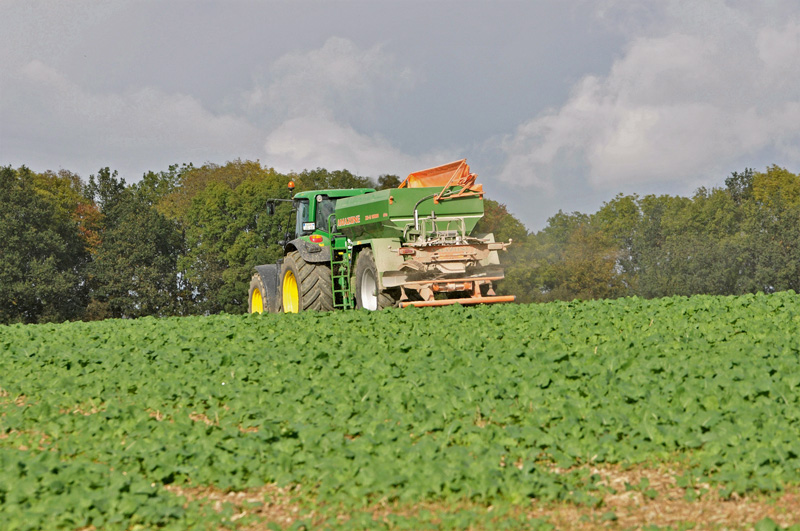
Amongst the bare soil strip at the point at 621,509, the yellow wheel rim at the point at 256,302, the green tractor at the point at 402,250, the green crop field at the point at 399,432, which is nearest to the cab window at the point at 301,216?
the green tractor at the point at 402,250

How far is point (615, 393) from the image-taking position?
24.7ft

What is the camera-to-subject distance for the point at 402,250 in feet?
52.3

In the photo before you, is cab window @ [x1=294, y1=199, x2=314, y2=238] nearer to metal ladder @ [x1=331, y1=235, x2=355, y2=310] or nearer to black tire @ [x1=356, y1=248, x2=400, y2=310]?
metal ladder @ [x1=331, y1=235, x2=355, y2=310]

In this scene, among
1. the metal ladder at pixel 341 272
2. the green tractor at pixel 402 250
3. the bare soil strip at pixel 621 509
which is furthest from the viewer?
the metal ladder at pixel 341 272

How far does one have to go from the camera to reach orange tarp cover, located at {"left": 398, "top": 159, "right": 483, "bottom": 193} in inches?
675

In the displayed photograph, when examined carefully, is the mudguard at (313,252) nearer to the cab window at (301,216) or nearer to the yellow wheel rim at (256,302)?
the cab window at (301,216)

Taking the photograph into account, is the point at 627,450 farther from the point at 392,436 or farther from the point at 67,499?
the point at 67,499

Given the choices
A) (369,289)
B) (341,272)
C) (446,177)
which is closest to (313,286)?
(341,272)

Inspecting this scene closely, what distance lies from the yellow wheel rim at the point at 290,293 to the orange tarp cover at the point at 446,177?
3.91 metres

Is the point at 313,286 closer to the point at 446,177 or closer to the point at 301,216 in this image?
the point at 301,216

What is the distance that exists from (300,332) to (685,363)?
638 centimetres

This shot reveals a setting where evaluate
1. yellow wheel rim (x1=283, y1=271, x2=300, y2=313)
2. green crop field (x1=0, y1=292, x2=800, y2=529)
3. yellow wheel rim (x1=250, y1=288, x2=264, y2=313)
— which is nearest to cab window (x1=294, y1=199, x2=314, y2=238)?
yellow wheel rim (x1=283, y1=271, x2=300, y2=313)

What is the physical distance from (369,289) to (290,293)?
3600 mm

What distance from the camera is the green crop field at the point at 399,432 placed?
563cm
